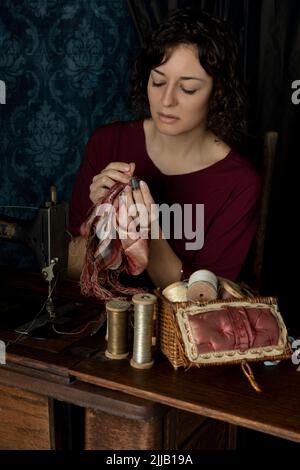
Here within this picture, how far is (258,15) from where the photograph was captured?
2.37 m

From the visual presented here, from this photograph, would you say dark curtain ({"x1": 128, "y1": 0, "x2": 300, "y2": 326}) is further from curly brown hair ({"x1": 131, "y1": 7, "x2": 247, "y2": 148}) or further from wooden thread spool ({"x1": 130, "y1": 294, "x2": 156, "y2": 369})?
wooden thread spool ({"x1": 130, "y1": 294, "x2": 156, "y2": 369})

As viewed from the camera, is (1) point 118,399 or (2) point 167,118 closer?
(1) point 118,399

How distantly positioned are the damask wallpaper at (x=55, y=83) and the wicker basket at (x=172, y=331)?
4.99ft

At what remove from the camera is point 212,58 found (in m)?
1.89

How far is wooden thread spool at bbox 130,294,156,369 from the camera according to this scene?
139 cm

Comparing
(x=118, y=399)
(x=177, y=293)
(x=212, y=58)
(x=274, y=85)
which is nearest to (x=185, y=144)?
(x=212, y=58)

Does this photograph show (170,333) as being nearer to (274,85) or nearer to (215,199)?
(215,199)

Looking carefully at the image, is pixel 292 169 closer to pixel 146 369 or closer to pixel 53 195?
pixel 53 195

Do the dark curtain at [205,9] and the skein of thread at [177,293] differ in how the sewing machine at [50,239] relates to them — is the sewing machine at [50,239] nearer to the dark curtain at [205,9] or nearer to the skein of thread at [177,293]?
the skein of thread at [177,293]

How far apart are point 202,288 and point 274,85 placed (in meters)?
1.22

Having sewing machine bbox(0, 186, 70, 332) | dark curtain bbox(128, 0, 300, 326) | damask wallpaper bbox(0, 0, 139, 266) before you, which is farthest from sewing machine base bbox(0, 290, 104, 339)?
damask wallpaper bbox(0, 0, 139, 266)

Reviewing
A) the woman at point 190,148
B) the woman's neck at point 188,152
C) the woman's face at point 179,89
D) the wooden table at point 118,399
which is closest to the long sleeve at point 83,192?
the woman at point 190,148

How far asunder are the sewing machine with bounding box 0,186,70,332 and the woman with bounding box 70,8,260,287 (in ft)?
0.40

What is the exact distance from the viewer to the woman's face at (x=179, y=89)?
6.11ft
